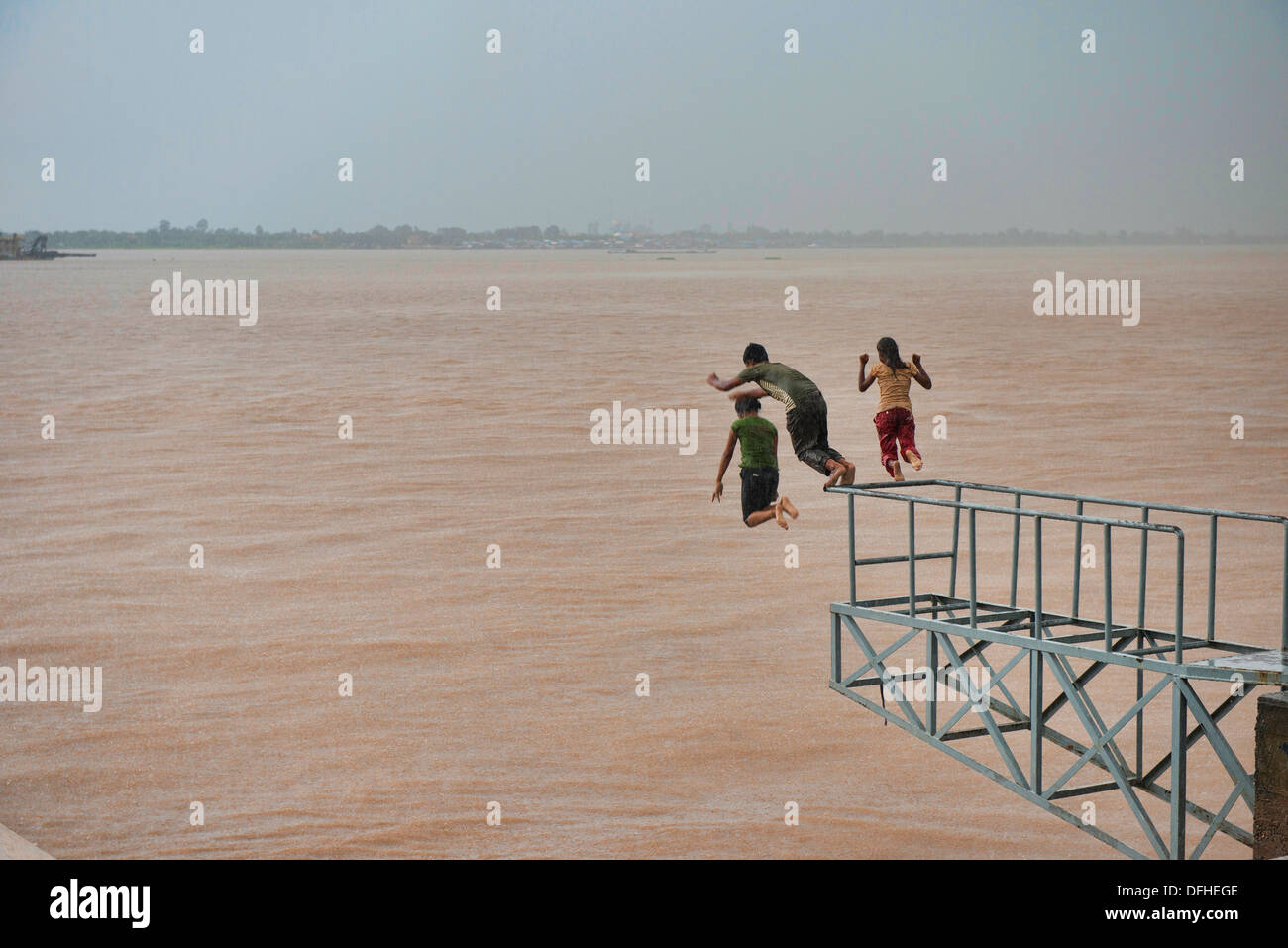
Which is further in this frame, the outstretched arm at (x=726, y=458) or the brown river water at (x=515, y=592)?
the brown river water at (x=515, y=592)

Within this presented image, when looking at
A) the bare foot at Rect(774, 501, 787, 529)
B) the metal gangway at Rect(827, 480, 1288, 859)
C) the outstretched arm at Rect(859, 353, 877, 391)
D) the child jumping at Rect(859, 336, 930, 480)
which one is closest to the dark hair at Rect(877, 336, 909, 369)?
the child jumping at Rect(859, 336, 930, 480)

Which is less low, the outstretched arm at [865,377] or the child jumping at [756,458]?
the outstretched arm at [865,377]

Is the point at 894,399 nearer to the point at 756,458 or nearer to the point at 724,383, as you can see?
the point at 756,458

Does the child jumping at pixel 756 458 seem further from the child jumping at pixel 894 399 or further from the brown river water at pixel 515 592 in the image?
the brown river water at pixel 515 592

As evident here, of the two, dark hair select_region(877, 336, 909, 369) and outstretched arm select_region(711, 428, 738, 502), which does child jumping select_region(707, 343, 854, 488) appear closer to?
outstretched arm select_region(711, 428, 738, 502)

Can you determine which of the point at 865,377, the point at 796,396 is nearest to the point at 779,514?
the point at 796,396

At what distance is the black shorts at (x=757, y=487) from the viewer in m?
12.6

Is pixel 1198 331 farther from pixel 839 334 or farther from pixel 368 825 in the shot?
pixel 368 825

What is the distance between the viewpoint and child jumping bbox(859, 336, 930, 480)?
43.6ft

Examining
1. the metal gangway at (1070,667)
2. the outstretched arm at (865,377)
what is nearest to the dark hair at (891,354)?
the outstretched arm at (865,377)

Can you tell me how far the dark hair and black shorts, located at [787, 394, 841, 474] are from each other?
1178mm

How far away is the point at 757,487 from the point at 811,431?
822 millimetres

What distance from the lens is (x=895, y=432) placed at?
13594mm

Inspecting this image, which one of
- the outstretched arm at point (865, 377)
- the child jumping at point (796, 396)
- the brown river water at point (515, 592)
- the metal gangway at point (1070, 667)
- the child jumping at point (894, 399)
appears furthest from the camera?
the brown river water at point (515, 592)
